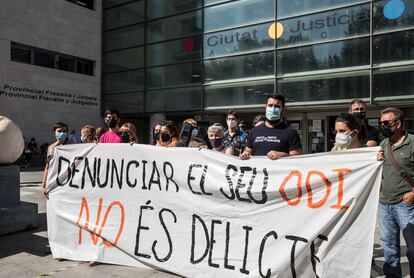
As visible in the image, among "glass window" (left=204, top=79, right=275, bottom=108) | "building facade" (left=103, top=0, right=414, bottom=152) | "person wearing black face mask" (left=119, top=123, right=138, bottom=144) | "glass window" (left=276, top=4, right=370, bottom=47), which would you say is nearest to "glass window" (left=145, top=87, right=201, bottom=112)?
"building facade" (left=103, top=0, right=414, bottom=152)

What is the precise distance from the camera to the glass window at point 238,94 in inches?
604

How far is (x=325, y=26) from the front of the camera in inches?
547

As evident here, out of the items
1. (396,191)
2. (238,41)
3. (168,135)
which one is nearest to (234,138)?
(168,135)

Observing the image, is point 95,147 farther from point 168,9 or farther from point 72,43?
point 72,43

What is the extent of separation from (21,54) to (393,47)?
1673 centimetres

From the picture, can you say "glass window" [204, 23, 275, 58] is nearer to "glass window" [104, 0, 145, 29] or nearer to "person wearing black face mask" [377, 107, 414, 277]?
"glass window" [104, 0, 145, 29]

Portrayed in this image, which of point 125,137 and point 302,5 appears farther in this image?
point 302,5

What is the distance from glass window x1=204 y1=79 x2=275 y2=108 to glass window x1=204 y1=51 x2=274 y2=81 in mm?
405

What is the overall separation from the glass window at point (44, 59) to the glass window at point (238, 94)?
893cm

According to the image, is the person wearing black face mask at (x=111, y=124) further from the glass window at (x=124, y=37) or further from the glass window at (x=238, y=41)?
the glass window at (x=124, y=37)

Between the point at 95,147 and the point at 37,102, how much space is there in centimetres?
1644

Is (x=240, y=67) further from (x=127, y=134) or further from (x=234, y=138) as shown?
(x=127, y=134)

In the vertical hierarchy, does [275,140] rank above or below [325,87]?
below

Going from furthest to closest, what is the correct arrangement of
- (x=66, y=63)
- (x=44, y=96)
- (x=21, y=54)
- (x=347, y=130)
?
(x=66, y=63)
(x=44, y=96)
(x=21, y=54)
(x=347, y=130)
